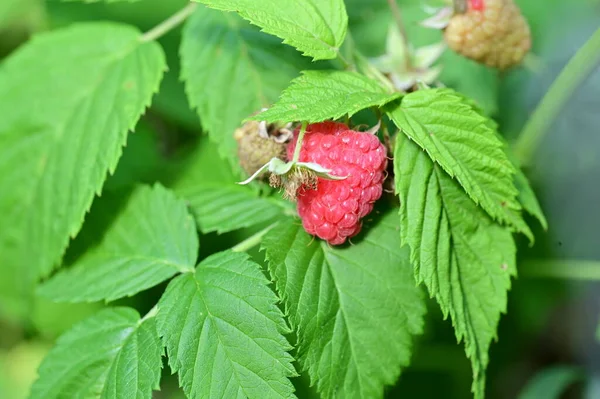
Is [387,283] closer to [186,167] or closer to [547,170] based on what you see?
[186,167]

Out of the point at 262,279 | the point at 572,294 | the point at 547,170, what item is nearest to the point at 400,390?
the point at 572,294

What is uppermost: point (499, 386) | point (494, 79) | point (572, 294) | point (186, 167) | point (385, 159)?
point (385, 159)

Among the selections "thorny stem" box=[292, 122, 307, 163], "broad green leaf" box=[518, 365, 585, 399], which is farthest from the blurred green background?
"thorny stem" box=[292, 122, 307, 163]

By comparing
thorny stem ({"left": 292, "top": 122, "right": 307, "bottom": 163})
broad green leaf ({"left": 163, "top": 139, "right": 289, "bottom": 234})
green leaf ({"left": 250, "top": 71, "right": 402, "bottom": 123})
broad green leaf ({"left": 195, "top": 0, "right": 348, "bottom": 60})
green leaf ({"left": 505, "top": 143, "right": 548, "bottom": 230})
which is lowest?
broad green leaf ({"left": 163, "top": 139, "right": 289, "bottom": 234})

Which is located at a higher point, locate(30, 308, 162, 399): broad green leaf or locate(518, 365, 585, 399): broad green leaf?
locate(30, 308, 162, 399): broad green leaf

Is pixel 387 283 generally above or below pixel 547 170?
above

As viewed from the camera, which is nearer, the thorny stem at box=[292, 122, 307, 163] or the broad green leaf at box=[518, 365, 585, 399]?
the thorny stem at box=[292, 122, 307, 163]

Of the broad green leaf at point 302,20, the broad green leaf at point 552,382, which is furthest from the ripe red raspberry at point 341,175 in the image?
the broad green leaf at point 552,382

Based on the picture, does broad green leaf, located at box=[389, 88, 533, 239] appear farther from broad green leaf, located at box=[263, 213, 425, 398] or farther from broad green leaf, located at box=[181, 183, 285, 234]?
broad green leaf, located at box=[181, 183, 285, 234]
